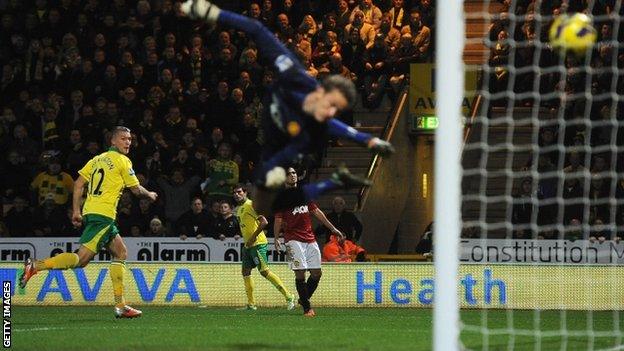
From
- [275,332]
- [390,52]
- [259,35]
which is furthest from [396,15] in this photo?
[259,35]

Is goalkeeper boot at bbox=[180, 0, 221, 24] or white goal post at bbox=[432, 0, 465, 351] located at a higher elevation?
goalkeeper boot at bbox=[180, 0, 221, 24]

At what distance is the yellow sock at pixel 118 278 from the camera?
1335cm

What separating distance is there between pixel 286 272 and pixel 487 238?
3.31 metres

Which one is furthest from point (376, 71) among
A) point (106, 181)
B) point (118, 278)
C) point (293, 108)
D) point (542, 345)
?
point (293, 108)

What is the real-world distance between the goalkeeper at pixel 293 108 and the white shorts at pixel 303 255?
5.03m

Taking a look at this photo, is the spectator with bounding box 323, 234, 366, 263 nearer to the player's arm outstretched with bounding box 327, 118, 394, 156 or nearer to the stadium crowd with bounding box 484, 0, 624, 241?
the stadium crowd with bounding box 484, 0, 624, 241

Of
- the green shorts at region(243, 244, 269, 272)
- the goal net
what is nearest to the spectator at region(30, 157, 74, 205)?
the green shorts at region(243, 244, 269, 272)

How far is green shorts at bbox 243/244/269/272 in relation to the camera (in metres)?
15.5

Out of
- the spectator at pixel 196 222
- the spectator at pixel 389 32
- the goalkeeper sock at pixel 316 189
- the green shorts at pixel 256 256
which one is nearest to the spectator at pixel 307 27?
the spectator at pixel 389 32

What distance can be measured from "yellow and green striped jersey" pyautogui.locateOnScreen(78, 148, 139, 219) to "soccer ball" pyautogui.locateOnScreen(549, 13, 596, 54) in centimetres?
587

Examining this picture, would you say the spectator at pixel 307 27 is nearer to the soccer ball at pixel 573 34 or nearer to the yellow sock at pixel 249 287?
the yellow sock at pixel 249 287

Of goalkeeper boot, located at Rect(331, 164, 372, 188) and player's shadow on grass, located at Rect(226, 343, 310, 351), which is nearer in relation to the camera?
goalkeeper boot, located at Rect(331, 164, 372, 188)

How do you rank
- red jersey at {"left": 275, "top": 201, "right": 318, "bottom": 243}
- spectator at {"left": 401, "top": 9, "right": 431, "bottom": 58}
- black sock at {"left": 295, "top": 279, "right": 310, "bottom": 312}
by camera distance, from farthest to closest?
spectator at {"left": 401, "top": 9, "right": 431, "bottom": 58} → red jersey at {"left": 275, "top": 201, "right": 318, "bottom": 243} → black sock at {"left": 295, "top": 279, "right": 310, "bottom": 312}

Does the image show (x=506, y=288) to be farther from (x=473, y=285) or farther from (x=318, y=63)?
(x=318, y=63)
